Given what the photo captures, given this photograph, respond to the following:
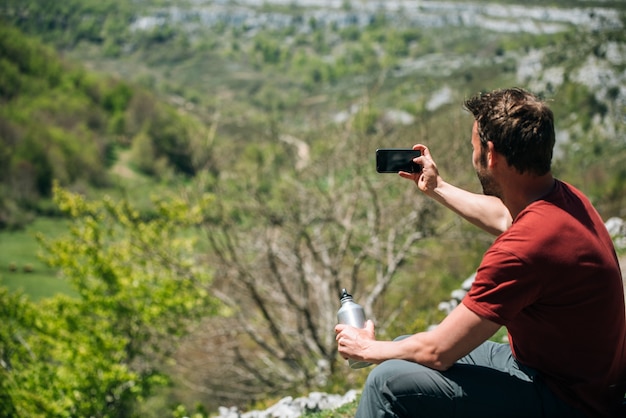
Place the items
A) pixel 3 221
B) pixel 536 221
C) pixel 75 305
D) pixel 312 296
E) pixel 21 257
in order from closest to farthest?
1. pixel 536 221
2. pixel 75 305
3. pixel 312 296
4. pixel 21 257
5. pixel 3 221

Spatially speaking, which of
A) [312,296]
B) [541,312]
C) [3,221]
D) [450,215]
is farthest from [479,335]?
[3,221]

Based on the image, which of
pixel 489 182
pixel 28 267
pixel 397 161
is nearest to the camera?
pixel 489 182

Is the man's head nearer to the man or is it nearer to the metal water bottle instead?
the man

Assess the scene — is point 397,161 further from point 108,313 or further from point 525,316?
point 108,313

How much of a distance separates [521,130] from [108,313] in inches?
579

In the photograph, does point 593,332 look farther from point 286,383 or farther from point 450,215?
point 450,215

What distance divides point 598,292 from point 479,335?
55 centimetres

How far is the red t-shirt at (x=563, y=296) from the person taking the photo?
2.24 m

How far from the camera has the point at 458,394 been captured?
254 centimetres

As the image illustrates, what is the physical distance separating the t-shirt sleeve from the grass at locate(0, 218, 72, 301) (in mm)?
47963

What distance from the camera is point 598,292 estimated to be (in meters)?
2.36

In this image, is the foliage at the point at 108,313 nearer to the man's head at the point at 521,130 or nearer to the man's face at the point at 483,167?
the man's face at the point at 483,167

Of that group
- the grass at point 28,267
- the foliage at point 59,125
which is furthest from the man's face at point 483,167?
the grass at point 28,267

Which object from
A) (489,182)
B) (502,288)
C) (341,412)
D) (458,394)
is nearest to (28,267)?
(341,412)
